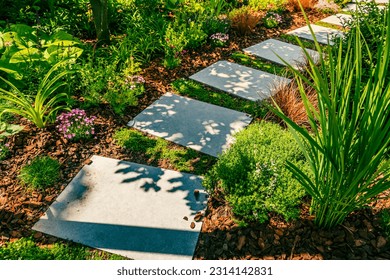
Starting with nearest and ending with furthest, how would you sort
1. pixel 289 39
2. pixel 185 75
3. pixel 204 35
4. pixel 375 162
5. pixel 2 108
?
pixel 375 162
pixel 2 108
pixel 185 75
pixel 204 35
pixel 289 39

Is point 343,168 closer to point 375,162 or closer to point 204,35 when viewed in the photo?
point 375,162

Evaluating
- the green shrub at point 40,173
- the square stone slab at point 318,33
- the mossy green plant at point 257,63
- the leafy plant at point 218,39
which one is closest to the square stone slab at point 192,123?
the green shrub at point 40,173

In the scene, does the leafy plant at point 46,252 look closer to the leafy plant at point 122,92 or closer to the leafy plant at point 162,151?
the leafy plant at point 162,151

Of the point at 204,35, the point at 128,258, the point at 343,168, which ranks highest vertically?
the point at 343,168

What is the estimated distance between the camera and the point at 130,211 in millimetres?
2779

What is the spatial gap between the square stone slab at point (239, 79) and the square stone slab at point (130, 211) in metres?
1.86

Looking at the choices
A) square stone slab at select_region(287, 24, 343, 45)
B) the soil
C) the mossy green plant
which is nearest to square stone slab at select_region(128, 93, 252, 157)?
the soil

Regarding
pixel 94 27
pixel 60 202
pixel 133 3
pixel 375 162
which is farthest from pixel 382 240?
pixel 133 3

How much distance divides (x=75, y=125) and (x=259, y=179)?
7.06ft

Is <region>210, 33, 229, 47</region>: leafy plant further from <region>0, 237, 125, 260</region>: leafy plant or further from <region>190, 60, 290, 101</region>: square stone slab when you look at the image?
<region>0, 237, 125, 260</region>: leafy plant

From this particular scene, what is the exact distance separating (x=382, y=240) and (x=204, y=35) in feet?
13.9

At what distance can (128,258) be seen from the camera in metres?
2.46

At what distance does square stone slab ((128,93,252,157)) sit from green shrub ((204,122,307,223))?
22.4 inches

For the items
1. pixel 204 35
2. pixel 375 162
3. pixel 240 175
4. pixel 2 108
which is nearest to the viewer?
pixel 375 162
